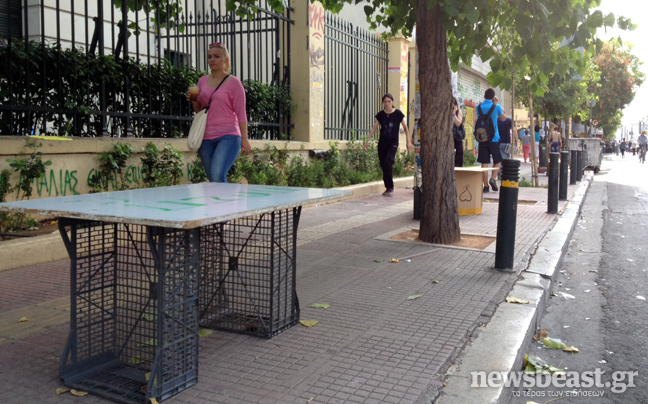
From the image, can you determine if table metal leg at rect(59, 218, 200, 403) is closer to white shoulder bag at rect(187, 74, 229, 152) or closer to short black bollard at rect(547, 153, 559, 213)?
white shoulder bag at rect(187, 74, 229, 152)

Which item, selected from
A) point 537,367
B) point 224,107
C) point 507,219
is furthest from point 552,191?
point 537,367

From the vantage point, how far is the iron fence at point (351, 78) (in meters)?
13.5

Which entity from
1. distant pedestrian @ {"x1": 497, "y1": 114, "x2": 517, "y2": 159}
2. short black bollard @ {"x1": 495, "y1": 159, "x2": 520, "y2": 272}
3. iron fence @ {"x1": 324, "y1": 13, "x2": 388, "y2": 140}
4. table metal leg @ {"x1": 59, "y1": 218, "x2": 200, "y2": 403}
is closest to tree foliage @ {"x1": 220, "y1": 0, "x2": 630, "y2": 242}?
short black bollard @ {"x1": 495, "y1": 159, "x2": 520, "y2": 272}

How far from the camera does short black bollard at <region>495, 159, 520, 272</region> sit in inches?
224

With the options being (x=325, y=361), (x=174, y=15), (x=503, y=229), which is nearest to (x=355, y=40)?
(x=174, y=15)

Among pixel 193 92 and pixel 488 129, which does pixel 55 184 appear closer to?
pixel 193 92

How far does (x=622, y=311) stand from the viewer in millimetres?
5148

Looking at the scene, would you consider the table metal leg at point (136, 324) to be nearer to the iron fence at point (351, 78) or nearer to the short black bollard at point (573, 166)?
the iron fence at point (351, 78)

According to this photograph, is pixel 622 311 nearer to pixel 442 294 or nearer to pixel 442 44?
pixel 442 294

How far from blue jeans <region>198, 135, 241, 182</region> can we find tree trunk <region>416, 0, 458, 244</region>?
2315mm

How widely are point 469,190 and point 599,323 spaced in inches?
188

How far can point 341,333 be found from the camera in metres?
3.96

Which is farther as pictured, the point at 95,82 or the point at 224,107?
the point at 95,82

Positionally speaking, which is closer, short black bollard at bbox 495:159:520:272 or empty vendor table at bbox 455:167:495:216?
short black bollard at bbox 495:159:520:272
